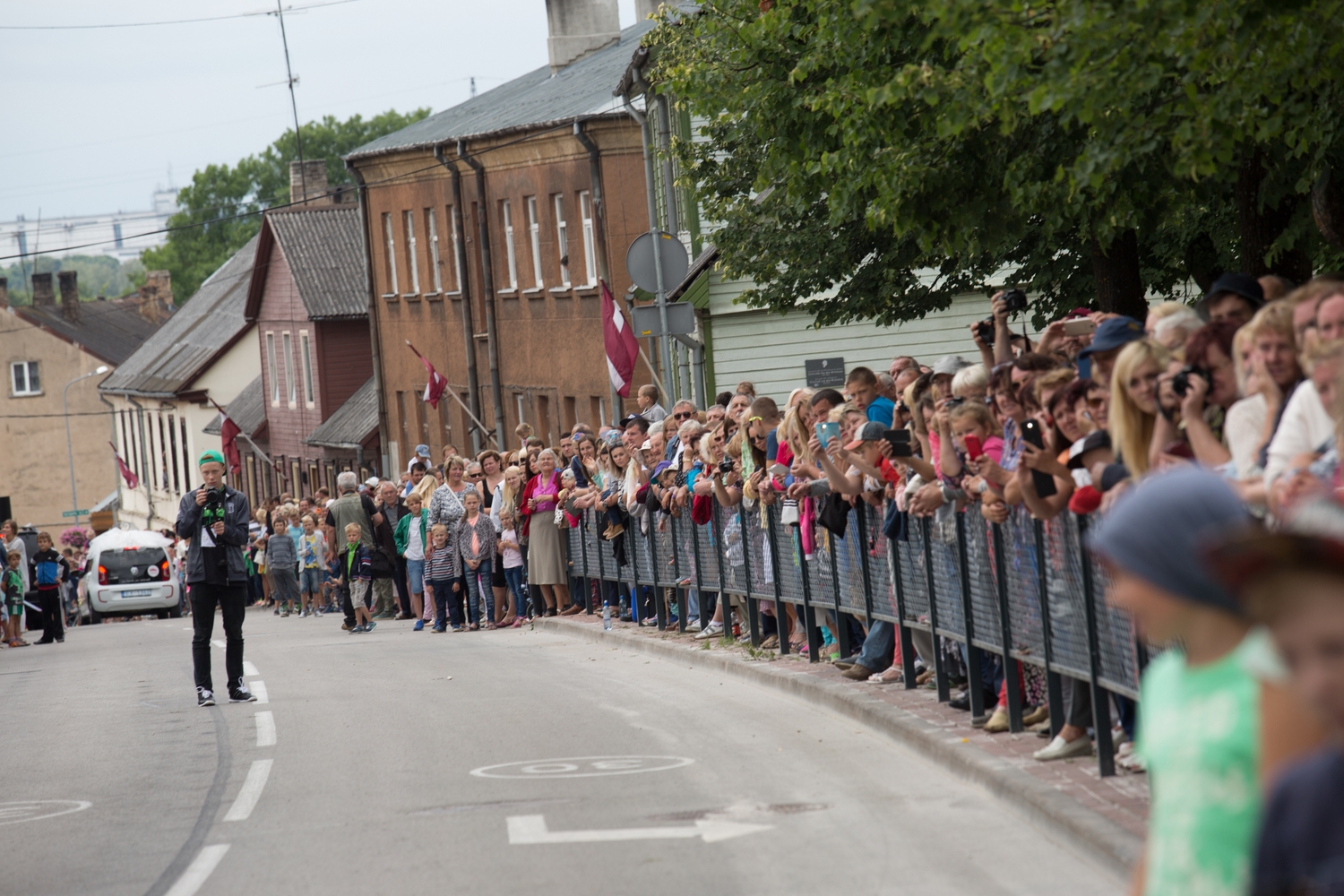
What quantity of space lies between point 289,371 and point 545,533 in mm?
38607

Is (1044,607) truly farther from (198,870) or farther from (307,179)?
(307,179)

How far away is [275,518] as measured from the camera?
119 ft

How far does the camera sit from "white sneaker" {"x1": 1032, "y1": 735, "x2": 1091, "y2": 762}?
9.02 meters

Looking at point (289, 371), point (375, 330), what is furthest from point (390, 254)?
point (289, 371)

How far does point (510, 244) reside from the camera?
4059 centimetres

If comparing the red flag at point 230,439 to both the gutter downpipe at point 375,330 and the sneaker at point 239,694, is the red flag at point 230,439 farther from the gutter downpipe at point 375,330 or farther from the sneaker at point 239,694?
the sneaker at point 239,694

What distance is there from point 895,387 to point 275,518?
81.6 ft

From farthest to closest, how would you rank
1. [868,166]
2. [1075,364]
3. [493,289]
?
[493,289] < [868,166] < [1075,364]

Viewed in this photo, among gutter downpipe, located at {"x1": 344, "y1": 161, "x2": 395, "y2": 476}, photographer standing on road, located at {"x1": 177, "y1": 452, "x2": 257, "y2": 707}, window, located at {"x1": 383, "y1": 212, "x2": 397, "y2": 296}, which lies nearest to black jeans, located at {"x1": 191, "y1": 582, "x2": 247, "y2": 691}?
photographer standing on road, located at {"x1": 177, "y1": 452, "x2": 257, "y2": 707}

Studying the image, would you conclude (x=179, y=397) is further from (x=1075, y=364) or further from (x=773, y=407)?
(x=1075, y=364)

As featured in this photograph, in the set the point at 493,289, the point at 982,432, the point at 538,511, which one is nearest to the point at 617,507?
the point at 538,511

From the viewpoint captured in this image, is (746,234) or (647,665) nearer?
(647,665)

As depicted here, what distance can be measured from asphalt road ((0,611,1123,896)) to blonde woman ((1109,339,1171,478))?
1.63 meters

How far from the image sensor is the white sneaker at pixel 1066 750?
9.02 metres
